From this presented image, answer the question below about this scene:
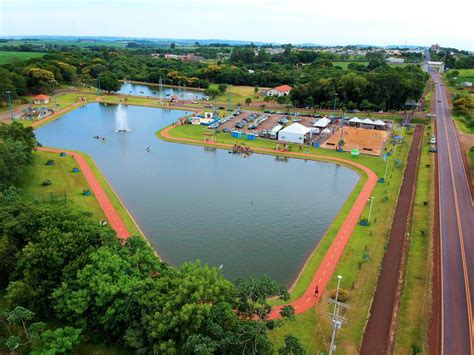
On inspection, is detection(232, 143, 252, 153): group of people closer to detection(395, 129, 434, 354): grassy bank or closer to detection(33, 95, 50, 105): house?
detection(395, 129, 434, 354): grassy bank

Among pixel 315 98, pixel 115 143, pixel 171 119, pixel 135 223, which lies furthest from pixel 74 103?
pixel 135 223

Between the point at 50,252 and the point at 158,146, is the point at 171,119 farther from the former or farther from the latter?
the point at 50,252

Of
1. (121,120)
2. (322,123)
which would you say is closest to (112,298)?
(322,123)

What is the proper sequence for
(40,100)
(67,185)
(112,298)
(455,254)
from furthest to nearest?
(40,100) → (67,185) → (455,254) → (112,298)

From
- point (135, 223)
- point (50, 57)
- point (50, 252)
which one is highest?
point (50, 57)

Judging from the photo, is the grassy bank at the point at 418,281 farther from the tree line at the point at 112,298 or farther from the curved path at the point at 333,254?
the tree line at the point at 112,298

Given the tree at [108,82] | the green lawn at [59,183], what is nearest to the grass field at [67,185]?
the green lawn at [59,183]

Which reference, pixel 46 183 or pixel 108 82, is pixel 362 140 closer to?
pixel 46 183
